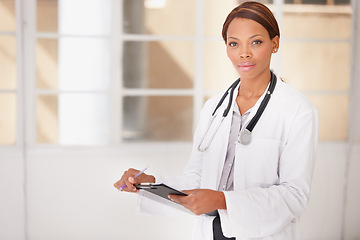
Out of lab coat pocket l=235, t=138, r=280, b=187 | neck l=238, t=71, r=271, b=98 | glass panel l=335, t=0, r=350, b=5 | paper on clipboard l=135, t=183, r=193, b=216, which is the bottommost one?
paper on clipboard l=135, t=183, r=193, b=216

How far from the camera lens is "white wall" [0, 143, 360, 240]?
342 cm

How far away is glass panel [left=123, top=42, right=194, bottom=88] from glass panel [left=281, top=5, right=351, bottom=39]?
2.62ft

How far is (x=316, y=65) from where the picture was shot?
12.0 ft

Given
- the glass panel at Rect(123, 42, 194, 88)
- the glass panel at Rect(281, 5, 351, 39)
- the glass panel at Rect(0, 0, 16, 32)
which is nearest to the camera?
the glass panel at Rect(0, 0, 16, 32)

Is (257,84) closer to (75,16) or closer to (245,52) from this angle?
(245,52)

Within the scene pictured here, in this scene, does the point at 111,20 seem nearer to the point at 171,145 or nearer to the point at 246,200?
the point at 171,145

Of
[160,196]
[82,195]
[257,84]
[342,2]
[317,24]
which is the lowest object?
[82,195]

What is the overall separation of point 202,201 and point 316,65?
2.65m

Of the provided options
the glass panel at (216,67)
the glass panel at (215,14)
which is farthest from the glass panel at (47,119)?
the glass panel at (215,14)

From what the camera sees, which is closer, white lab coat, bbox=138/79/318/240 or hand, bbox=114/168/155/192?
white lab coat, bbox=138/79/318/240

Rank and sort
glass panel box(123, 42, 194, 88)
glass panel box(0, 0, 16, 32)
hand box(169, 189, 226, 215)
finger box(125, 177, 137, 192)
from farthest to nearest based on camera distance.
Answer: glass panel box(123, 42, 194, 88)
glass panel box(0, 0, 16, 32)
finger box(125, 177, 137, 192)
hand box(169, 189, 226, 215)

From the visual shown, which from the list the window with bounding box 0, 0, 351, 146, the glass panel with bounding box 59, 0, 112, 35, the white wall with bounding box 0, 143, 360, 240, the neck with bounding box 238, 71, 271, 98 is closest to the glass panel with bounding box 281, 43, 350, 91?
the window with bounding box 0, 0, 351, 146

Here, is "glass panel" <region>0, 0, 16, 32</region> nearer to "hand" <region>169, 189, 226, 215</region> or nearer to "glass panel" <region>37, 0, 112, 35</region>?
"glass panel" <region>37, 0, 112, 35</region>

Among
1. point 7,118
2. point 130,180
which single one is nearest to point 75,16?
point 7,118
